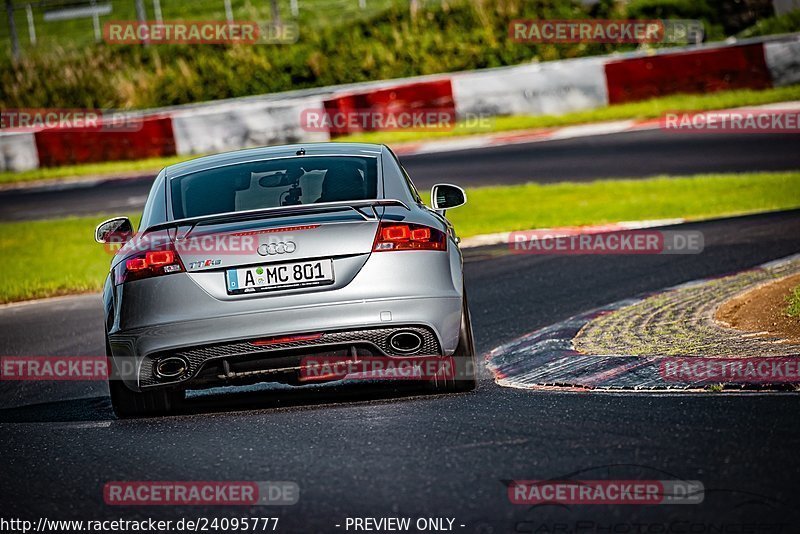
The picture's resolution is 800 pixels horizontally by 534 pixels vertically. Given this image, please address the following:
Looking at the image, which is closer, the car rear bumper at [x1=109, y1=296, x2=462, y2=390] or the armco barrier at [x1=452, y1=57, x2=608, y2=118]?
the car rear bumper at [x1=109, y1=296, x2=462, y2=390]

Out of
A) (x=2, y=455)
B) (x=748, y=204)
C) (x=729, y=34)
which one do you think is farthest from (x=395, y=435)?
(x=729, y=34)

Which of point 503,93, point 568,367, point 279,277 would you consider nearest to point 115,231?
point 279,277

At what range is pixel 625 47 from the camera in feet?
107

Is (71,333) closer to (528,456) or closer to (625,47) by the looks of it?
(528,456)

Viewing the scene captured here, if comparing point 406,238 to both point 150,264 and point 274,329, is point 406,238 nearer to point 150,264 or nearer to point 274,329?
point 274,329

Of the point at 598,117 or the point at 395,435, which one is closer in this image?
the point at 395,435

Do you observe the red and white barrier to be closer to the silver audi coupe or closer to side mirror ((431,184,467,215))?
side mirror ((431,184,467,215))

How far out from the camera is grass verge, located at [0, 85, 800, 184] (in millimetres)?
25094

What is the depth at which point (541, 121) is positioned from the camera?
2659cm

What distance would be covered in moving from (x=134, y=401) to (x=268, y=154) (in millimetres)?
1657

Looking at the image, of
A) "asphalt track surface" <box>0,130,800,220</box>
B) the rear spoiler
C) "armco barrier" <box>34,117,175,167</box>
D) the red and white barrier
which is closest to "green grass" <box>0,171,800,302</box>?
"asphalt track surface" <box>0,130,800,220</box>

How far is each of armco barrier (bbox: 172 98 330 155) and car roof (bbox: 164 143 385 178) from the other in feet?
60.0

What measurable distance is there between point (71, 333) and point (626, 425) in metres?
6.61

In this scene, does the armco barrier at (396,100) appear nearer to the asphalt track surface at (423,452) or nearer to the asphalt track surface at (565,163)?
the asphalt track surface at (565,163)
